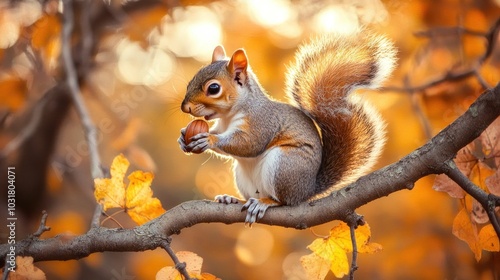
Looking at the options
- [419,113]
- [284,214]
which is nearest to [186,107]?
[284,214]

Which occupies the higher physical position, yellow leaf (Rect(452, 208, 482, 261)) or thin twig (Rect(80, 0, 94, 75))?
thin twig (Rect(80, 0, 94, 75))

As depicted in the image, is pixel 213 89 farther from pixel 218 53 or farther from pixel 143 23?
pixel 143 23

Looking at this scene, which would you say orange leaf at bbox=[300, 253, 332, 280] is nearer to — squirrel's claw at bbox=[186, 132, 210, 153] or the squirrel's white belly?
the squirrel's white belly

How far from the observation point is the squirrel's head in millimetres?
2090

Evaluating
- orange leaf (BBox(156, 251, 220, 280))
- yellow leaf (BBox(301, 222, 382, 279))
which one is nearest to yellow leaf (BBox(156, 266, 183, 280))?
orange leaf (BBox(156, 251, 220, 280))

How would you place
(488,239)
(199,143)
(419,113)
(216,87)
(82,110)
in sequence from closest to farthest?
(488,239) → (199,143) → (216,87) → (82,110) → (419,113)

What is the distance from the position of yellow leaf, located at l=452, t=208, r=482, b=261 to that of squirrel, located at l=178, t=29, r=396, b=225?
561 mm

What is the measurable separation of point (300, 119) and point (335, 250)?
0.58 metres

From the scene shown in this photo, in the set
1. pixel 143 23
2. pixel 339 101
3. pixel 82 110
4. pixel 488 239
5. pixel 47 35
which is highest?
pixel 47 35

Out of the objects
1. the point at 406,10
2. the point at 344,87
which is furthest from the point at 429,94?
the point at 344,87

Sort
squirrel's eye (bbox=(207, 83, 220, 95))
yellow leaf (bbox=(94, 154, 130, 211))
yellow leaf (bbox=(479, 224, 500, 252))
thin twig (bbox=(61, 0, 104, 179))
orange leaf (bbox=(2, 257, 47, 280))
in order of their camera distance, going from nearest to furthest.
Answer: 1. orange leaf (bbox=(2, 257, 47, 280))
2. yellow leaf (bbox=(479, 224, 500, 252))
3. yellow leaf (bbox=(94, 154, 130, 211))
4. squirrel's eye (bbox=(207, 83, 220, 95))
5. thin twig (bbox=(61, 0, 104, 179))

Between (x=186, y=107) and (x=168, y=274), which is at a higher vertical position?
(x=186, y=107)

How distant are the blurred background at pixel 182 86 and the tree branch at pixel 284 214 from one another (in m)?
1.00

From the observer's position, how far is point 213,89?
2.12 meters
